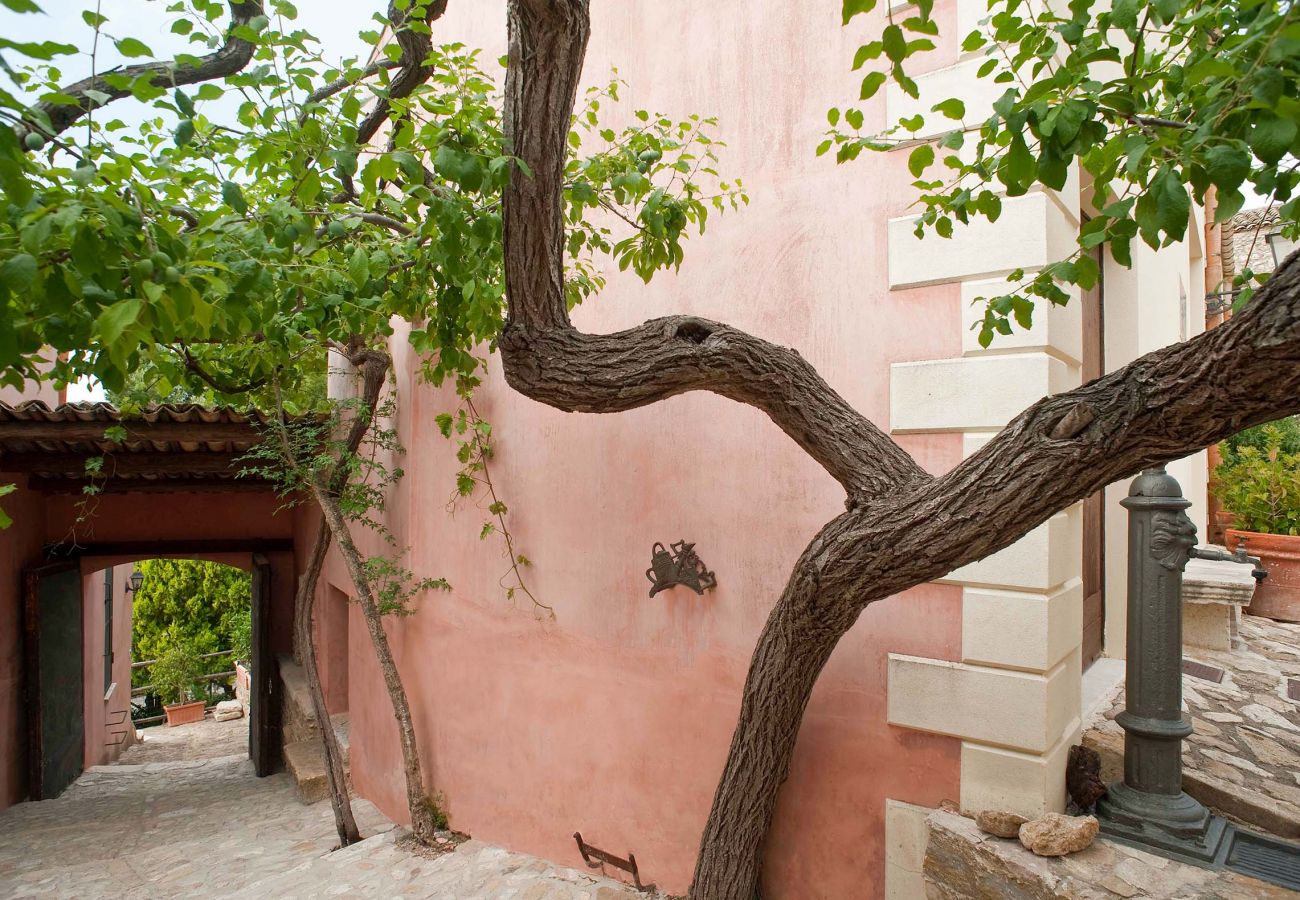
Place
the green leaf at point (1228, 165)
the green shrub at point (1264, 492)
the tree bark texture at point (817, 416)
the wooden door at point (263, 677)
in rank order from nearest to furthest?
the green leaf at point (1228, 165) < the tree bark texture at point (817, 416) < the green shrub at point (1264, 492) < the wooden door at point (263, 677)

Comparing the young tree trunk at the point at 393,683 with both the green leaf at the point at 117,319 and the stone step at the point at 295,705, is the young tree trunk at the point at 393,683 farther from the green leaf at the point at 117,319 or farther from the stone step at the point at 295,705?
the green leaf at the point at 117,319

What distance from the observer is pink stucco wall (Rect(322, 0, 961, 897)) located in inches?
108

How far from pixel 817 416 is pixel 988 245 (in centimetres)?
93

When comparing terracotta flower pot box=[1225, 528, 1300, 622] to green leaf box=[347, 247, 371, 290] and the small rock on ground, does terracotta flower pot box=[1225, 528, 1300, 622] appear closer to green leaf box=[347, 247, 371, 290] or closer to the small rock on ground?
the small rock on ground

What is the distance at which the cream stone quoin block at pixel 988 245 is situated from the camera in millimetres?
2443

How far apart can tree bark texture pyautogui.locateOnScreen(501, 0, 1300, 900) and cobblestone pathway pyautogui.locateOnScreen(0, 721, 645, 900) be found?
4.88ft

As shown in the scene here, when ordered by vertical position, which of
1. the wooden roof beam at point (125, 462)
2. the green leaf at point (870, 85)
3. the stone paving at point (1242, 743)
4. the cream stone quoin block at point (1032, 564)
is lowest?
the stone paving at point (1242, 743)

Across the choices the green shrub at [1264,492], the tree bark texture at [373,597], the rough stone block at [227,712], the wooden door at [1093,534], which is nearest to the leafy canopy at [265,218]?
the tree bark texture at [373,597]

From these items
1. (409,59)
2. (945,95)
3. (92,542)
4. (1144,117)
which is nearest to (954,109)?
(1144,117)

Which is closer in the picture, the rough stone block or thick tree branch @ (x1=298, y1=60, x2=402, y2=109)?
thick tree branch @ (x1=298, y1=60, x2=402, y2=109)

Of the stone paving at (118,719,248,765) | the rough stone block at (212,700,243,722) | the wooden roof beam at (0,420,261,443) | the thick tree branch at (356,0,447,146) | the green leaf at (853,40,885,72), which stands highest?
the thick tree branch at (356,0,447,146)

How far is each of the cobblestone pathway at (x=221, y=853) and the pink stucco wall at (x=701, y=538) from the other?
27cm

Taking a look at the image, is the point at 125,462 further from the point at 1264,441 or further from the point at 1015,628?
the point at 1264,441

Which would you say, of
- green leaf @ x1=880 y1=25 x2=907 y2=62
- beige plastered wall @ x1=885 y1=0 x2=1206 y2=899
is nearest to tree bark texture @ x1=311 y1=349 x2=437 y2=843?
beige plastered wall @ x1=885 y1=0 x2=1206 y2=899
